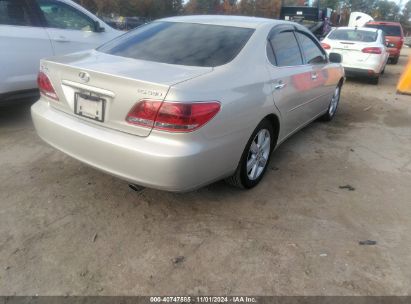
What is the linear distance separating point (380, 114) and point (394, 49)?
10130mm

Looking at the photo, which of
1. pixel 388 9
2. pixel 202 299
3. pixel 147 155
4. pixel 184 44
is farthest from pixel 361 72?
pixel 388 9

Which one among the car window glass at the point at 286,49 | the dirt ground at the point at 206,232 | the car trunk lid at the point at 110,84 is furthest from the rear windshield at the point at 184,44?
the dirt ground at the point at 206,232

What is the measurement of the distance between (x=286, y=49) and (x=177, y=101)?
191 centimetres

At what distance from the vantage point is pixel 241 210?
321 cm

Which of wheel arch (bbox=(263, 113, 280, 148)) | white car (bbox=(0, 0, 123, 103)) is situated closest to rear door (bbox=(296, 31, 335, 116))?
wheel arch (bbox=(263, 113, 280, 148))

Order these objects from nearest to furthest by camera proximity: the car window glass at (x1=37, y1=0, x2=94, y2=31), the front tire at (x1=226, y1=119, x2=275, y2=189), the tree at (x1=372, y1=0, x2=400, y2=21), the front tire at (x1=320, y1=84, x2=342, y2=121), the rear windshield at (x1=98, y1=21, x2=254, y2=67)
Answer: the rear windshield at (x1=98, y1=21, x2=254, y2=67) < the front tire at (x1=226, y1=119, x2=275, y2=189) < the car window glass at (x1=37, y1=0, x2=94, y2=31) < the front tire at (x1=320, y1=84, x2=342, y2=121) < the tree at (x1=372, y1=0, x2=400, y2=21)

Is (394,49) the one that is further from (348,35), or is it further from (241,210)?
(241,210)

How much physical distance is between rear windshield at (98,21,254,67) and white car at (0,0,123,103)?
5.82ft

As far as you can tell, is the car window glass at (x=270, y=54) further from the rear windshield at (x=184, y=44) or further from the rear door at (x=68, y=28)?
the rear door at (x=68, y=28)

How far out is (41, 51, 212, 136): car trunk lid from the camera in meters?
2.54

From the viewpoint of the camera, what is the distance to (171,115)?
2.46 m

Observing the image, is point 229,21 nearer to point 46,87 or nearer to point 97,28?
point 46,87

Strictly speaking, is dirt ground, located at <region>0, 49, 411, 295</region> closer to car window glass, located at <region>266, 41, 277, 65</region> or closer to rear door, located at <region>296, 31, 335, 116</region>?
rear door, located at <region>296, 31, 335, 116</region>

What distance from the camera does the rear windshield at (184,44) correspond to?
305 centimetres
